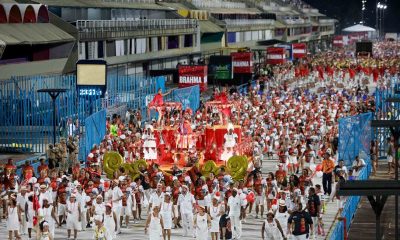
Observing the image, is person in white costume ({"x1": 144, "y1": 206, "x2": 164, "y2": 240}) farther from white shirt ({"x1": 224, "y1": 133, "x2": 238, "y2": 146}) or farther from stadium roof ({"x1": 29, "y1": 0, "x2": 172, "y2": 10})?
stadium roof ({"x1": 29, "y1": 0, "x2": 172, "y2": 10})

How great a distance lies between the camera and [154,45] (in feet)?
278

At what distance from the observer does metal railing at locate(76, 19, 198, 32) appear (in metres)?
65.8

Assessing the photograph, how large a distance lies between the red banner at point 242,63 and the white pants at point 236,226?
159ft

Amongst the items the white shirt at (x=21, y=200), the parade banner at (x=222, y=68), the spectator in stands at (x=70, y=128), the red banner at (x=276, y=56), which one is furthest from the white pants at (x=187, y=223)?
the red banner at (x=276, y=56)

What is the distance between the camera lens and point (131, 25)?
251 feet

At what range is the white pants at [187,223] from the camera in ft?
89.7

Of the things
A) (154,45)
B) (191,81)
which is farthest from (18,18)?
(154,45)

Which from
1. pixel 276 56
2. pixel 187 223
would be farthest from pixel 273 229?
pixel 276 56

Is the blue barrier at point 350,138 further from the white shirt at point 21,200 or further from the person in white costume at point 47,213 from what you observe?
the person in white costume at point 47,213

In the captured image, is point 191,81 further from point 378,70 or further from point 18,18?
point 378,70

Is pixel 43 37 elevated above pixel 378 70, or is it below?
above

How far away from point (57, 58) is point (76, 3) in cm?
863

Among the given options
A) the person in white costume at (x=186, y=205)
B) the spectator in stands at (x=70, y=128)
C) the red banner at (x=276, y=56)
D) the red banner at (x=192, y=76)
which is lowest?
the red banner at (x=276, y=56)

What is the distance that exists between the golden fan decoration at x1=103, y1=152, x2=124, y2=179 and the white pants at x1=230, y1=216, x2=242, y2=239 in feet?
28.4
